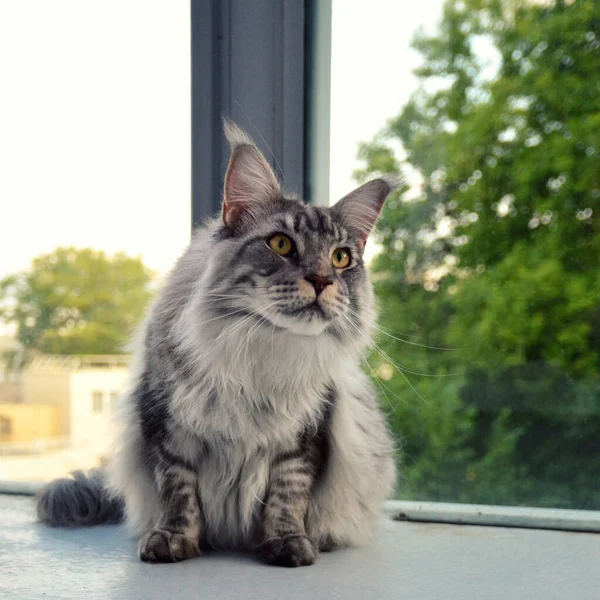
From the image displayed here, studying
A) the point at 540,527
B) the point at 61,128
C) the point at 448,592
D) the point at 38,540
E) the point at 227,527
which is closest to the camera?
the point at 448,592

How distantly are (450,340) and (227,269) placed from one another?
0.76 meters

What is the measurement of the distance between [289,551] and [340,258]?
55cm

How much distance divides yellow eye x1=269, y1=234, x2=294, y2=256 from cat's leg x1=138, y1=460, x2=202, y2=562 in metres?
0.45

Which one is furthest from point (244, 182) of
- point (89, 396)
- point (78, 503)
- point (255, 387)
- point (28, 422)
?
point (28, 422)

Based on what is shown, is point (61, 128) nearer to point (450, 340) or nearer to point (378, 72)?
point (378, 72)

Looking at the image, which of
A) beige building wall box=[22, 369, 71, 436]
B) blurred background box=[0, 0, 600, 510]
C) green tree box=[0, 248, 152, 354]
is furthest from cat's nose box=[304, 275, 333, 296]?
beige building wall box=[22, 369, 71, 436]

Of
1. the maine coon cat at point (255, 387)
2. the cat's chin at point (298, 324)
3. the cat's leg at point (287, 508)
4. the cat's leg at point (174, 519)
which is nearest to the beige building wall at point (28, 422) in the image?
the maine coon cat at point (255, 387)

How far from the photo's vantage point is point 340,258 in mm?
1386

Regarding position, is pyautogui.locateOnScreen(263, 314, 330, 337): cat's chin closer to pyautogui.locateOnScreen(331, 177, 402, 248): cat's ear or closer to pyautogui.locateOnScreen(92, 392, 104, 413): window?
pyautogui.locateOnScreen(331, 177, 402, 248): cat's ear

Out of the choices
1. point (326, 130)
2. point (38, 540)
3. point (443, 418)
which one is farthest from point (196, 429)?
point (326, 130)

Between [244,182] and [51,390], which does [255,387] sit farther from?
[51,390]

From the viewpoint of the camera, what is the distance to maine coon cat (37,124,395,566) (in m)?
1.31

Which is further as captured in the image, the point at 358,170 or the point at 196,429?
the point at 358,170

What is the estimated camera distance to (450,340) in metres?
1.85
